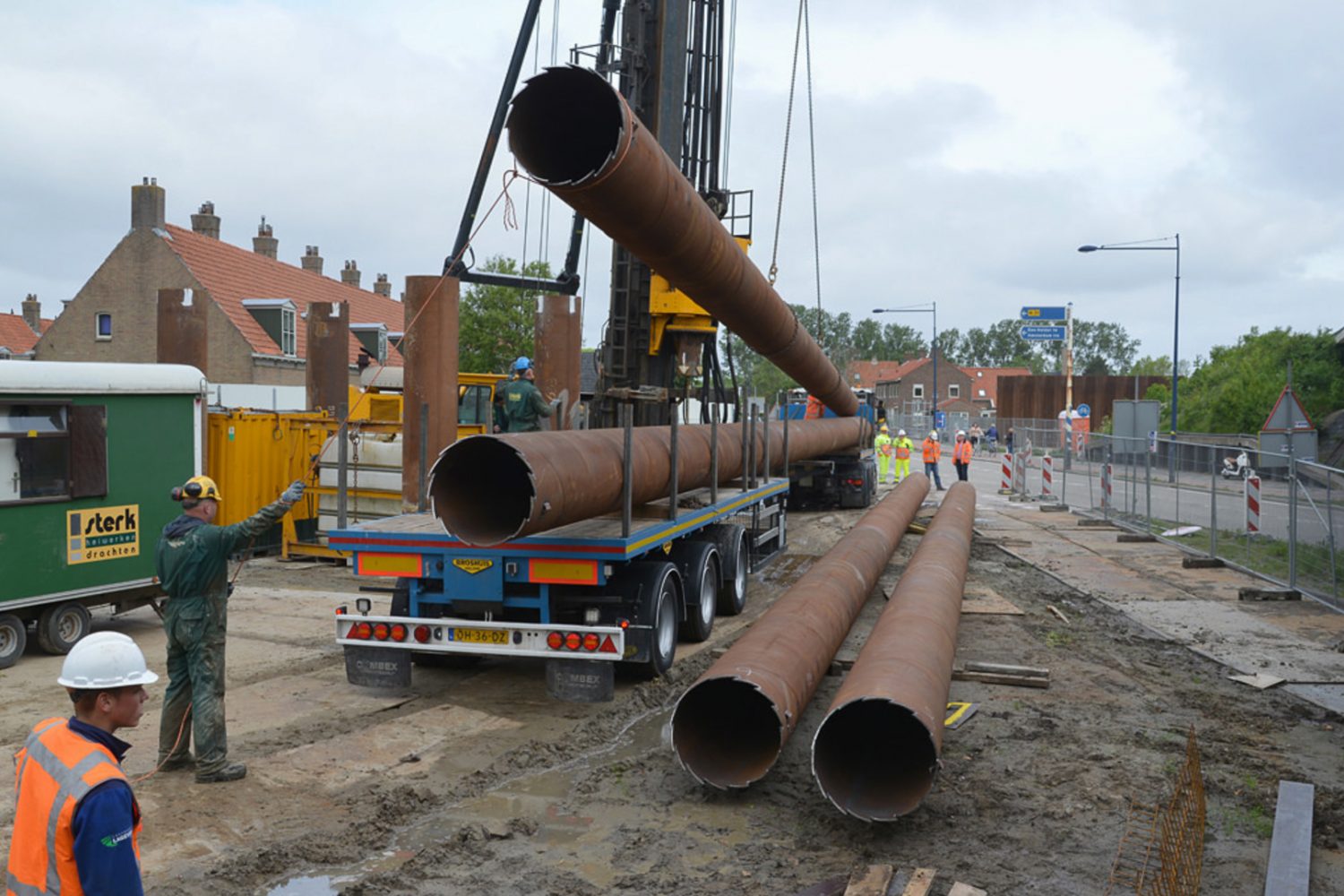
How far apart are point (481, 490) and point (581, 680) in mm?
1661

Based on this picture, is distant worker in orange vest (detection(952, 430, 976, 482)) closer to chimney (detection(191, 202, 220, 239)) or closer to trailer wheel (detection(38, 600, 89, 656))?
trailer wheel (detection(38, 600, 89, 656))

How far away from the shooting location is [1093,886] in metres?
5.21

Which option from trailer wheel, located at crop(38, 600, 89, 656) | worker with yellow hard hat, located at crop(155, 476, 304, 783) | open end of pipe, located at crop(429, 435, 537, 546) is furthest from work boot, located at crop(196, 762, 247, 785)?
trailer wheel, located at crop(38, 600, 89, 656)

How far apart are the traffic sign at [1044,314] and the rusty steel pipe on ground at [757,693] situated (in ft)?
150

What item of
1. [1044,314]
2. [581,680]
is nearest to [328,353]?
[581,680]

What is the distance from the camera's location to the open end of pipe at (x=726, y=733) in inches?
251

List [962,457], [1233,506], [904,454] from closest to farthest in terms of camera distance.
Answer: [1233,506], [962,457], [904,454]

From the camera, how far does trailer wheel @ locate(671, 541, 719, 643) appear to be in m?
9.99

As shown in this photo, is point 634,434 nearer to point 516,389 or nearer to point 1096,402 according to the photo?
point 516,389

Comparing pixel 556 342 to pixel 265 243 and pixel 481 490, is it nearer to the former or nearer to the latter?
pixel 481 490

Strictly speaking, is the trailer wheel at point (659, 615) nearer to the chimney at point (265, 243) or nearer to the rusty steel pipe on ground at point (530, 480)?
the rusty steel pipe on ground at point (530, 480)

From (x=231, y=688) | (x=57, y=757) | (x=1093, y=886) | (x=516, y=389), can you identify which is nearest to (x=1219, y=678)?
(x=1093, y=886)

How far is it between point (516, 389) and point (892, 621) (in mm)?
4808

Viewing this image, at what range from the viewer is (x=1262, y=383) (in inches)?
1470
